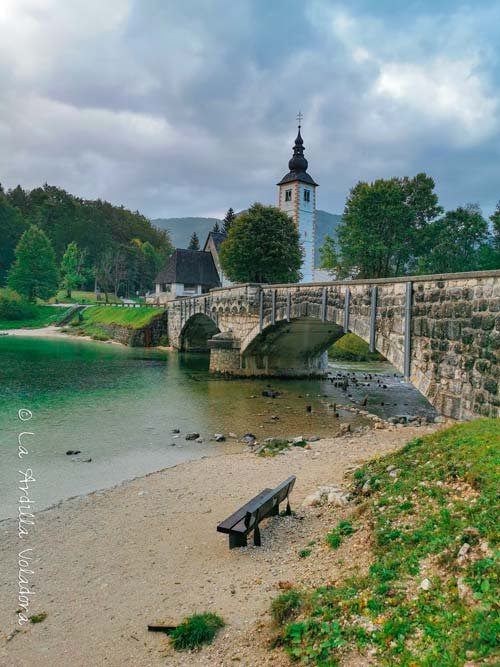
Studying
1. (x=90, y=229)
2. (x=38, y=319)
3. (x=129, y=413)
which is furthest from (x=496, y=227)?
(x=90, y=229)

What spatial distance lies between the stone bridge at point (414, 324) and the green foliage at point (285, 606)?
7579 mm

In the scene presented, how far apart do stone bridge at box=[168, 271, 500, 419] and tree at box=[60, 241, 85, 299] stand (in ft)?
207

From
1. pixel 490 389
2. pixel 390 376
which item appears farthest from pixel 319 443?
pixel 390 376

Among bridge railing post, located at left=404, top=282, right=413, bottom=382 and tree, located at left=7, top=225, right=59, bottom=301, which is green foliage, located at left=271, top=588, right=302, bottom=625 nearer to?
bridge railing post, located at left=404, top=282, right=413, bottom=382

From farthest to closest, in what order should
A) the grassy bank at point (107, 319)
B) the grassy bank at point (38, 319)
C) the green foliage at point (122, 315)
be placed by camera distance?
the grassy bank at point (38, 319), the grassy bank at point (107, 319), the green foliage at point (122, 315)

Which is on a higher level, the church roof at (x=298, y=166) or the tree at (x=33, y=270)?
the church roof at (x=298, y=166)

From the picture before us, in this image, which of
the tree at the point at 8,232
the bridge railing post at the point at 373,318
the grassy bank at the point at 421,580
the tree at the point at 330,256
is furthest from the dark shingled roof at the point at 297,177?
the grassy bank at the point at 421,580

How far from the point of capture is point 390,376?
32.6m

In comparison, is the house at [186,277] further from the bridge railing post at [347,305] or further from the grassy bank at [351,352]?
the bridge railing post at [347,305]

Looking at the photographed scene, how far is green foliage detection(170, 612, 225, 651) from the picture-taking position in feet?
16.6

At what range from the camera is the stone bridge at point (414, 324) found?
11258mm

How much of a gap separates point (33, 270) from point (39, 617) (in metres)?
76.9

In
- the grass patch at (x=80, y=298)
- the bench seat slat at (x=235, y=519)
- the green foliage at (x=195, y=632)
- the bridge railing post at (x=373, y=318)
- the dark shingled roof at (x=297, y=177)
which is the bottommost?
the green foliage at (x=195, y=632)

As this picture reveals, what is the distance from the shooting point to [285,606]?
5.23 metres
